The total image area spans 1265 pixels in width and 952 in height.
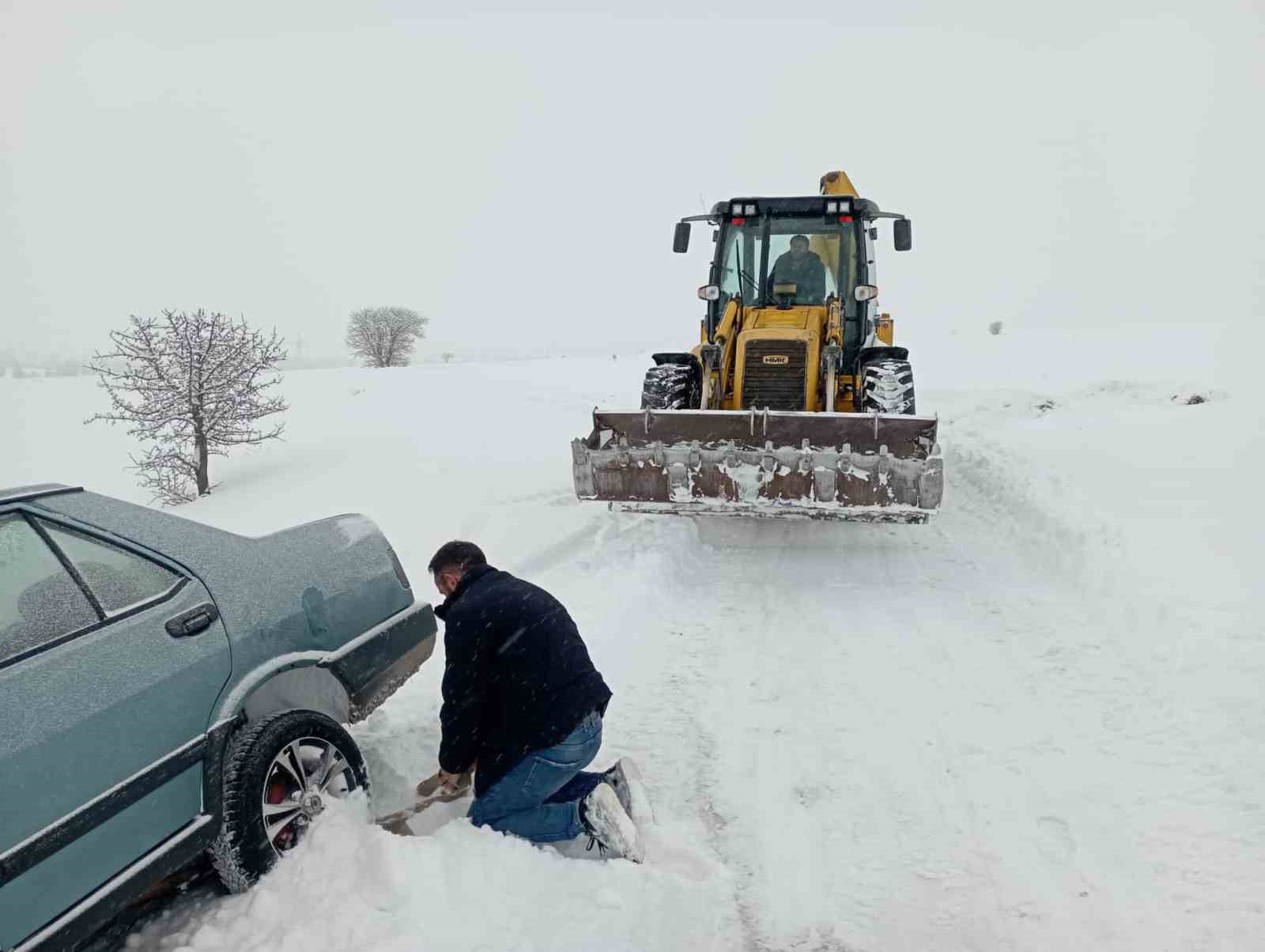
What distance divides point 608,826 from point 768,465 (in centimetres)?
391

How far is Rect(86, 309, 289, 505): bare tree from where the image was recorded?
54.1ft

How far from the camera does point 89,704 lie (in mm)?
2287

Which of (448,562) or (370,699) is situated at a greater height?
(448,562)

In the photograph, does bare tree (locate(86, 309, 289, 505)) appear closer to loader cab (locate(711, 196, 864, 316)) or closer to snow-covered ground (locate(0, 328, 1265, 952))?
snow-covered ground (locate(0, 328, 1265, 952))

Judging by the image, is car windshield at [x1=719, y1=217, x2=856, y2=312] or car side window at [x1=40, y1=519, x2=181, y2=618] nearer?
car side window at [x1=40, y1=519, x2=181, y2=618]

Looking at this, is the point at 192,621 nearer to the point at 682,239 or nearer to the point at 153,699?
the point at 153,699

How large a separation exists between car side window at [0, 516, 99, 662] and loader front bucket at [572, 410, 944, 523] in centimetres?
455

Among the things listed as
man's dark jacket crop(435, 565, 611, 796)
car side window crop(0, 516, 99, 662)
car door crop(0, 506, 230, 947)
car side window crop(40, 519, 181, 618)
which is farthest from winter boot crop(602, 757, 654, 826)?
car side window crop(0, 516, 99, 662)

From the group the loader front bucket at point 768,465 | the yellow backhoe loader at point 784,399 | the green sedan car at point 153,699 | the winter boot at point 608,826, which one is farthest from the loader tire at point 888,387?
the green sedan car at point 153,699

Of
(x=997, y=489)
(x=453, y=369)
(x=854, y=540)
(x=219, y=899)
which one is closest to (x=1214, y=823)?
(x=219, y=899)

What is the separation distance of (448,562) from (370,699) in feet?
2.37

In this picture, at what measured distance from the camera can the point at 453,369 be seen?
31.8 metres

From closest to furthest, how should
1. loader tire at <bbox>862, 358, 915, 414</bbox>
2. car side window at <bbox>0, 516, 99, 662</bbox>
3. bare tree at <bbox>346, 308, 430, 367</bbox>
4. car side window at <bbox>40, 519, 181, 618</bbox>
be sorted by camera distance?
car side window at <bbox>0, 516, 99, 662</bbox> < car side window at <bbox>40, 519, 181, 618</bbox> < loader tire at <bbox>862, 358, 915, 414</bbox> < bare tree at <bbox>346, 308, 430, 367</bbox>

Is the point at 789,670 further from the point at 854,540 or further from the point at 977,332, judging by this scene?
the point at 977,332
